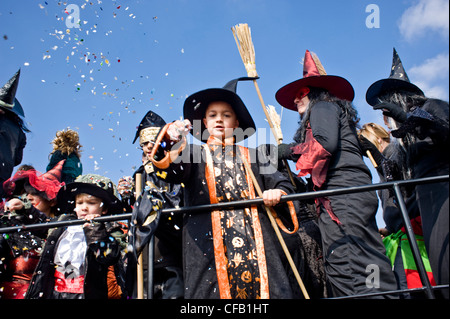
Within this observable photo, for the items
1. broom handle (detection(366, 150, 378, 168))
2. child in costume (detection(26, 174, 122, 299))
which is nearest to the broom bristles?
broom handle (detection(366, 150, 378, 168))

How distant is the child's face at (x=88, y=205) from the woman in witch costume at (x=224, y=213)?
4.29ft

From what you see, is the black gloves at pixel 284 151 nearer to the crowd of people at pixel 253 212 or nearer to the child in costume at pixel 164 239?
the crowd of people at pixel 253 212

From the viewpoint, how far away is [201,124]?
3416 mm

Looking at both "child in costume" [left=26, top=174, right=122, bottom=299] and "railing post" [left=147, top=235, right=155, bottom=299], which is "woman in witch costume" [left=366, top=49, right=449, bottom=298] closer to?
"railing post" [left=147, top=235, right=155, bottom=299]

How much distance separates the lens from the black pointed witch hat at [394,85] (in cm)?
319

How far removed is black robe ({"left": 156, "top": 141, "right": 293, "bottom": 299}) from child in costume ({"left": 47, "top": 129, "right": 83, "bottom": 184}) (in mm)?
2958

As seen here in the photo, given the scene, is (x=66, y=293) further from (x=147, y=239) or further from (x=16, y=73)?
(x=16, y=73)

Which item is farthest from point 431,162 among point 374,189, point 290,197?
point 290,197

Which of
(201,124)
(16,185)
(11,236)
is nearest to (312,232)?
(201,124)

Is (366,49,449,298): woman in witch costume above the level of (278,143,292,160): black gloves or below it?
below

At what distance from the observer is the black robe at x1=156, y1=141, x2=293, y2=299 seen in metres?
2.44

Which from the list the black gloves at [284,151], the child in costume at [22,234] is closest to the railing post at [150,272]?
the black gloves at [284,151]

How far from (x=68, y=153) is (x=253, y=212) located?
3.78 meters
